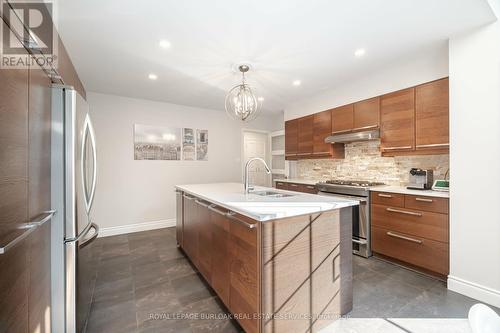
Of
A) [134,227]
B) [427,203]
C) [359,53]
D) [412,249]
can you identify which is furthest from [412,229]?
[134,227]

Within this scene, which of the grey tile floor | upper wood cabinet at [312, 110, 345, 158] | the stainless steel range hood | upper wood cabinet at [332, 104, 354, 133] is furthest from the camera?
upper wood cabinet at [312, 110, 345, 158]

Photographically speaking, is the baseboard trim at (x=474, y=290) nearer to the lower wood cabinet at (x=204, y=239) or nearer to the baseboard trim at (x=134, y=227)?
the lower wood cabinet at (x=204, y=239)

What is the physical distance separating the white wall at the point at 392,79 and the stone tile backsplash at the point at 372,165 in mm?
777

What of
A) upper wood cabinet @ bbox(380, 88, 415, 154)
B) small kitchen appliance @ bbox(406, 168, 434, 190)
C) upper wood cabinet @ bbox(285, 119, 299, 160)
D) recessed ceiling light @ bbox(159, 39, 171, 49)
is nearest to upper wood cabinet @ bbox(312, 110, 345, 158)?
upper wood cabinet @ bbox(285, 119, 299, 160)

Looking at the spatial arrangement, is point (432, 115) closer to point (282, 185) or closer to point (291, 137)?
point (291, 137)

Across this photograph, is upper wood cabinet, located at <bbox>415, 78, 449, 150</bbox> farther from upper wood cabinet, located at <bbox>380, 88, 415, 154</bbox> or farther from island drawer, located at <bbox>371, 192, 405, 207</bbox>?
island drawer, located at <bbox>371, 192, 405, 207</bbox>

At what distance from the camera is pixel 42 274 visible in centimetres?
127

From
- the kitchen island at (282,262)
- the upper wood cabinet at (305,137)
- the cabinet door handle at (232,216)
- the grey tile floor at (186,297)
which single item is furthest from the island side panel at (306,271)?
the upper wood cabinet at (305,137)

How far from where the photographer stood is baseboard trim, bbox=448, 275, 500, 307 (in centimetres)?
188

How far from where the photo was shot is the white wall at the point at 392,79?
2.48 meters

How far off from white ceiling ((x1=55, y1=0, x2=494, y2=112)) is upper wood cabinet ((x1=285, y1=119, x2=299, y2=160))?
4.32 feet

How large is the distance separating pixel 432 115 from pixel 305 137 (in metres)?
2.01

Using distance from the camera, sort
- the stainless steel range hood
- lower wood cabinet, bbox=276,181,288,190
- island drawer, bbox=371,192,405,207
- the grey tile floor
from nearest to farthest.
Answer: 1. the grey tile floor
2. island drawer, bbox=371,192,405,207
3. the stainless steel range hood
4. lower wood cabinet, bbox=276,181,288,190

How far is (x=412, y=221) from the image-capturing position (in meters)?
2.44
